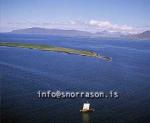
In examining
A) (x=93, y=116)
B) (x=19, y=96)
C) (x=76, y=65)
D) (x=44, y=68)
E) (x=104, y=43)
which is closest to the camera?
(x=93, y=116)

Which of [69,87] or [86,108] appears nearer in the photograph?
[86,108]

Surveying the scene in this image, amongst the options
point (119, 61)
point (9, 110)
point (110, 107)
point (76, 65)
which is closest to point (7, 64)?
point (9, 110)

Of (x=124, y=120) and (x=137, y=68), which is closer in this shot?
(x=124, y=120)

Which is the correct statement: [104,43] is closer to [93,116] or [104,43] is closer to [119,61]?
[119,61]

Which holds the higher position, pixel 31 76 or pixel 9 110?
pixel 31 76

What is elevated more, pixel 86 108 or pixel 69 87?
pixel 69 87

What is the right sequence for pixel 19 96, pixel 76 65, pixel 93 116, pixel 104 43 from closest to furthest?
pixel 93 116 < pixel 19 96 < pixel 76 65 < pixel 104 43
